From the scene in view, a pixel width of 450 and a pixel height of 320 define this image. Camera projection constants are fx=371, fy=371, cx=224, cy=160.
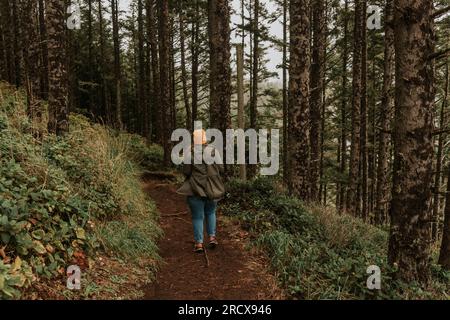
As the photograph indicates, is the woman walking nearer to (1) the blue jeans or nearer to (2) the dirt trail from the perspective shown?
(1) the blue jeans

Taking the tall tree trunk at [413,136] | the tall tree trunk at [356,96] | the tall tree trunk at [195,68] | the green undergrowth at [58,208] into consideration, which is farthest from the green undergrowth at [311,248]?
the tall tree trunk at [195,68]

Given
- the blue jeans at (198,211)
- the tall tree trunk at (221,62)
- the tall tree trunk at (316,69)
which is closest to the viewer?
the blue jeans at (198,211)

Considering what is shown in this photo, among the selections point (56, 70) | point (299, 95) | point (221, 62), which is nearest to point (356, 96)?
point (299, 95)

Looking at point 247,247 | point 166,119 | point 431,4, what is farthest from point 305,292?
point 166,119

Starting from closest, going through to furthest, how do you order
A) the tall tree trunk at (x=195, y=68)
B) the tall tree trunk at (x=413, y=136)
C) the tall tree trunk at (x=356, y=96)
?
the tall tree trunk at (x=413, y=136) < the tall tree trunk at (x=356, y=96) < the tall tree trunk at (x=195, y=68)

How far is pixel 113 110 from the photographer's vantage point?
33906 mm

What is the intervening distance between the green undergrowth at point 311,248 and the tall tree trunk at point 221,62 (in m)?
2.02

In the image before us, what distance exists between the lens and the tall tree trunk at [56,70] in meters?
7.73

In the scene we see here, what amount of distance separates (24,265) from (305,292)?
3.41 meters

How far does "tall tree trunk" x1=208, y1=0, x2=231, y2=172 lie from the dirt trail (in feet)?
11.8

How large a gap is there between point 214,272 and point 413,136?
3499mm

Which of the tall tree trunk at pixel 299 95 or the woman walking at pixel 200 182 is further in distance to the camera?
the tall tree trunk at pixel 299 95

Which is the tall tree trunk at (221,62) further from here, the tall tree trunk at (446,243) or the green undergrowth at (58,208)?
the tall tree trunk at (446,243)

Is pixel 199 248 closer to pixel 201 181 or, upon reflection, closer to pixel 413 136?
pixel 201 181
